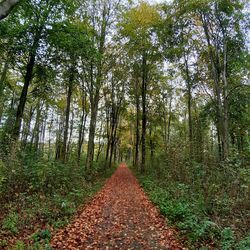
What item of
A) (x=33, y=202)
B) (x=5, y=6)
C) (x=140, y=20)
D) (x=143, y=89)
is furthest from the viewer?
(x=143, y=89)

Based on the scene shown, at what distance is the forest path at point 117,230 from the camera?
5.80 meters

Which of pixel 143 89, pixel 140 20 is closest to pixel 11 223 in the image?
pixel 140 20

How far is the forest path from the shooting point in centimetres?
580

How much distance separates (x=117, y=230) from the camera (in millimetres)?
6941

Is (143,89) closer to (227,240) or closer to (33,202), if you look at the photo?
(33,202)

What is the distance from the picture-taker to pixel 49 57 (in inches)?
571

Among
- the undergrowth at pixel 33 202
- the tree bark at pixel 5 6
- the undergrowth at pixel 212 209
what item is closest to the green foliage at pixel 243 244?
the undergrowth at pixel 212 209

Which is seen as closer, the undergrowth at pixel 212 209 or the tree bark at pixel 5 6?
the tree bark at pixel 5 6

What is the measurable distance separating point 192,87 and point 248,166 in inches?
563

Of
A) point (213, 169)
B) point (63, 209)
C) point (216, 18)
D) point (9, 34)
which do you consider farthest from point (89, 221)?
point (216, 18)

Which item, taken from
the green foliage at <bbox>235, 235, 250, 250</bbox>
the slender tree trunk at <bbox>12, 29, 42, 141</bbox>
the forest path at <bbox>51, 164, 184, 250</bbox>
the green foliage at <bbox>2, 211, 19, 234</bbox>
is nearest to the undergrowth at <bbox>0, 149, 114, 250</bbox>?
the green foliage at <bbox>2, 211, 19, 234</bbox>

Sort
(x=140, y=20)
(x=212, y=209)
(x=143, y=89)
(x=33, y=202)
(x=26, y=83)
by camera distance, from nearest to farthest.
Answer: (x=212, y=209) → (x=33, y=202) → (x=26, y=83) → (x=140, y=20) → (x=143, y=89)

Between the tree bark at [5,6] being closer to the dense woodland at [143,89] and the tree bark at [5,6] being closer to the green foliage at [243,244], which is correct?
the dense woodland at [143,89]

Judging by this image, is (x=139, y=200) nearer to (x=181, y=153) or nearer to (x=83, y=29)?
(x=181, y=153)
